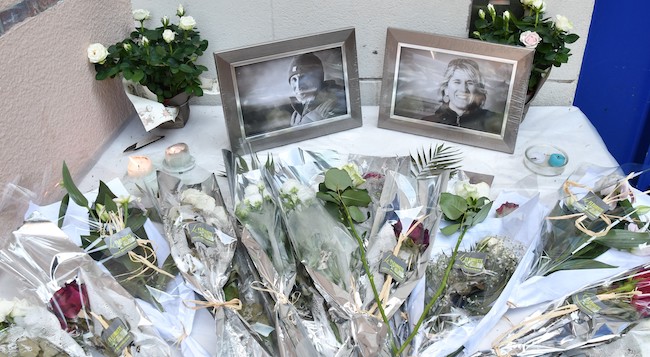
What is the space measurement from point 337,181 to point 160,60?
2.15 feet

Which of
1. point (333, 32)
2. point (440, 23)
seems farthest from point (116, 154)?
point (440, 23)

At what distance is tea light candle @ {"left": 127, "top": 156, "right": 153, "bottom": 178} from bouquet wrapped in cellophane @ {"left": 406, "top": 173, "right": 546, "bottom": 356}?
2.30ft

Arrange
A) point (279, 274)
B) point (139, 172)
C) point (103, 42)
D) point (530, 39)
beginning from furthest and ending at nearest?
point (103, 42)
point (530, 39)
point (139, 172)
point (279, 274)

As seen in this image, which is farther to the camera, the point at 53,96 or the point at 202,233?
the point at 53,96

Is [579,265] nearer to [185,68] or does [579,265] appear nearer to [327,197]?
[327,197]

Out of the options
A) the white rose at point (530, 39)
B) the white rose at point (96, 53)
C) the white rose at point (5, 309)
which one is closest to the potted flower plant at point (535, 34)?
the white rose at point (530, 39)

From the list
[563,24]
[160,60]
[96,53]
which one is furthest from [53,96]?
[563,24]

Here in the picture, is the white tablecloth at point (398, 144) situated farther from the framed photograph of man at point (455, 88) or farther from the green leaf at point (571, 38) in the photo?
the green leaf at point (571, 38)

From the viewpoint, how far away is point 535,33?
1358 mm

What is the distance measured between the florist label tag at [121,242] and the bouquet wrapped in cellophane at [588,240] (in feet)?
2.34

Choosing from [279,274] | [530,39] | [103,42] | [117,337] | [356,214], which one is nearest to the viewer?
[117,337]

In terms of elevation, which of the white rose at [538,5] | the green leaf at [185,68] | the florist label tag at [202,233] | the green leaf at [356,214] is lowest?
the green leaf at [356,214]

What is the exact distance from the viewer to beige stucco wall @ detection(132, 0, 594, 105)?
1.50 m

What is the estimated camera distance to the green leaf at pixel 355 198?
104 cm
